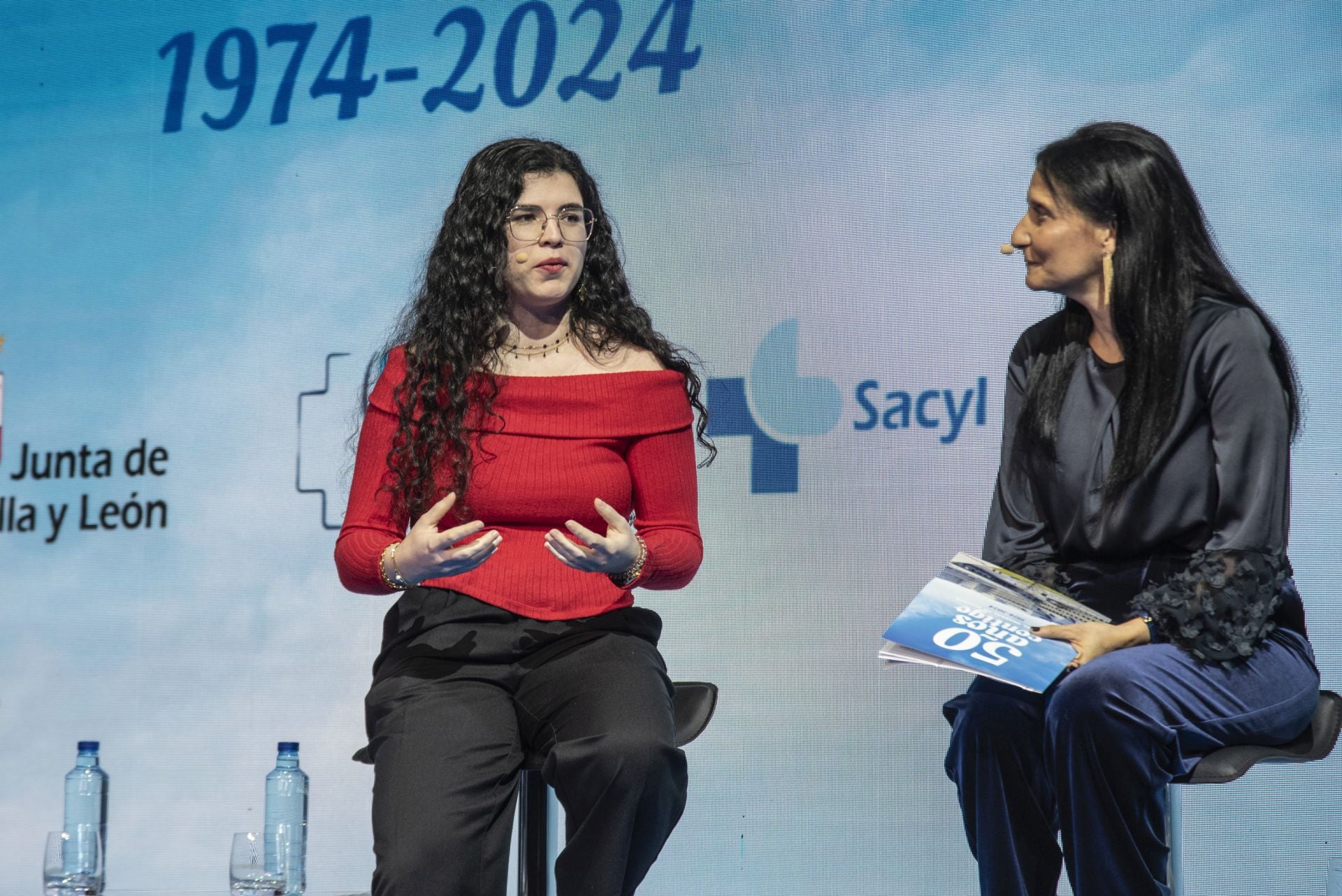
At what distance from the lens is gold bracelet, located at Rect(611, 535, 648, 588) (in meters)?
2.09

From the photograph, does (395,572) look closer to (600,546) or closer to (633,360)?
(600,546)

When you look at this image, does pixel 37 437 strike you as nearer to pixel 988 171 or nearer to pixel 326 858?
pixel 326 858

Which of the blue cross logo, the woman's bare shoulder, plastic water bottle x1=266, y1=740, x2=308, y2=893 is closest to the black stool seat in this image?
the woman's bare shoulder

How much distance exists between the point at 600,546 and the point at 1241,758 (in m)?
0.92

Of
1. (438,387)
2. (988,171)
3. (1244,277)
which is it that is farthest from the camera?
(988,171)

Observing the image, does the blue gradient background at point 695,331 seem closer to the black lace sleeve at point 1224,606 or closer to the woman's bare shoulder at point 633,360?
the woman's bare shoulder at point 633,360

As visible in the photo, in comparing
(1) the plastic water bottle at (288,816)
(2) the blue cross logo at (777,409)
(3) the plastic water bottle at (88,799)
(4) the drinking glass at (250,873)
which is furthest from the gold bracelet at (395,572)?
(3) the plastic water bottle at (88,799)

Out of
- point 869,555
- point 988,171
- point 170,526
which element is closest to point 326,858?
point 170,526

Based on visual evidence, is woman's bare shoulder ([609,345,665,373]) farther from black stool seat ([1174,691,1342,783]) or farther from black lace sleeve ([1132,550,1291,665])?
black stool seat ([1174,691,1342,783])

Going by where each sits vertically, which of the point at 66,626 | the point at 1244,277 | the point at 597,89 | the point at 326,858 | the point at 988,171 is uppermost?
the point at 597,89

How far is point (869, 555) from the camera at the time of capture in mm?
3117

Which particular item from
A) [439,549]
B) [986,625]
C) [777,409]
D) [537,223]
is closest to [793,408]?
[777,409]

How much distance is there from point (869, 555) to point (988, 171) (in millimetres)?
896

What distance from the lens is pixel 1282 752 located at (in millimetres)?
1964
